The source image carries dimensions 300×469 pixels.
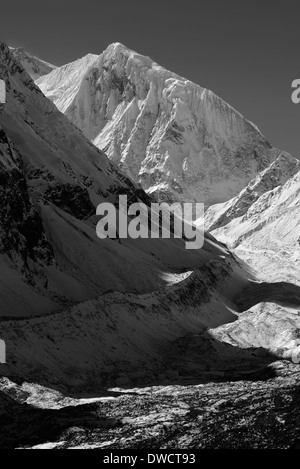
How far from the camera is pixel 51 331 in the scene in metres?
154

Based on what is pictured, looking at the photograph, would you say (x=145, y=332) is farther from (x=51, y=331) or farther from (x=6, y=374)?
(x=6, y=374)

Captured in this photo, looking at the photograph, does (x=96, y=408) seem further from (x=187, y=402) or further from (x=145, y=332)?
(x=145, y=332)

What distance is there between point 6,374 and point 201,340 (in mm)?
49669

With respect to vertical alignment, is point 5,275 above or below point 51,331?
above

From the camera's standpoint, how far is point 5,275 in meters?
178

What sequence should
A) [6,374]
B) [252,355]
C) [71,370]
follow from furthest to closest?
[252,355]
[71,370]
[6,374]

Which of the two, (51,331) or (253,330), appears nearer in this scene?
(51,331)
